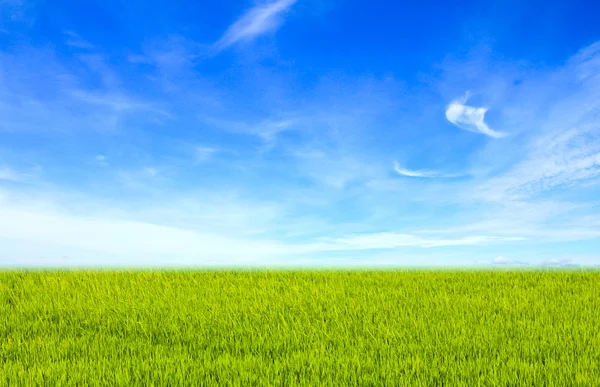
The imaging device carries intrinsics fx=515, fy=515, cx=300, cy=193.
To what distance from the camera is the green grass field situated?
23.0ft

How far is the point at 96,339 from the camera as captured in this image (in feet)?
29.8

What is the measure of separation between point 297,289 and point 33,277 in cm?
849

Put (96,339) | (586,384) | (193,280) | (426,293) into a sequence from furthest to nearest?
(193,280) → (426,293) → (96,339) → (586,384)

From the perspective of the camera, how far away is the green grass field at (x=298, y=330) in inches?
276

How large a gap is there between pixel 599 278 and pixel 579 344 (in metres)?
8.86

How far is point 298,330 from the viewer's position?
9.41m

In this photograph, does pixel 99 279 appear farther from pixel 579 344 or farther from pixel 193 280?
pixel 579 344

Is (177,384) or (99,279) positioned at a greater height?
(99,279)

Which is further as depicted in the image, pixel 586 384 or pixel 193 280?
pixel 193 280

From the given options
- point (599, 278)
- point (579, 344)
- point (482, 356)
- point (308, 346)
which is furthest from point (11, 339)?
point (599, 278)

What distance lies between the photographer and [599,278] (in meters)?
16.1

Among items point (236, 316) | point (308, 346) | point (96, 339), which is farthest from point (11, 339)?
point (308, 346)

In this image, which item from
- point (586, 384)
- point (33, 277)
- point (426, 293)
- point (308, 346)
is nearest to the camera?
point (586, 384)

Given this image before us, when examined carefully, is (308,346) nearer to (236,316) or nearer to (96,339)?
(236,316)
